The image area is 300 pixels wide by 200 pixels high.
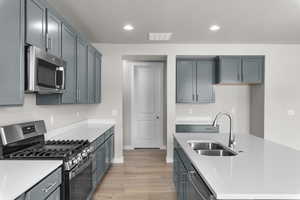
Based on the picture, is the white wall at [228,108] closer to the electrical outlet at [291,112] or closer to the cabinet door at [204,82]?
the cabinet door at [204,82]

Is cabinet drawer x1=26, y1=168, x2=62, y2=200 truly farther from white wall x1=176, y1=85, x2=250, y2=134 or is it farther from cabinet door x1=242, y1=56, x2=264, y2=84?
cabinet door x1=242, y1=56, x2=264, y2=84

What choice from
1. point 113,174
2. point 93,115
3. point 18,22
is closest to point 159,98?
point 93,115

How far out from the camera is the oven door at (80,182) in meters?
1.88

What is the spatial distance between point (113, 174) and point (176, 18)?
2.95 meters

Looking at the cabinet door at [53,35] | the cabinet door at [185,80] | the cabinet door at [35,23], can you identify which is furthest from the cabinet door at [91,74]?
the cabinet door at [185,80]

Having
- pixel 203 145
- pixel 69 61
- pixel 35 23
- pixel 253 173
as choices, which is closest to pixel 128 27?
pixel 69 61

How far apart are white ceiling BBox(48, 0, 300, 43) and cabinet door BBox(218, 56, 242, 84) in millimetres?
427

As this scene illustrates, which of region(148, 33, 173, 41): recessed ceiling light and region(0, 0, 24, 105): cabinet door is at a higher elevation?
region(148, 33, 173, 41): recessed ceiling light

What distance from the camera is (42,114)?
2764 millimetres

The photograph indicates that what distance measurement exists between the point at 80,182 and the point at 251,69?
4128 millimetres

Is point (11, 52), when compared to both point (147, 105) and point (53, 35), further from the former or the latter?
point (147, 105)

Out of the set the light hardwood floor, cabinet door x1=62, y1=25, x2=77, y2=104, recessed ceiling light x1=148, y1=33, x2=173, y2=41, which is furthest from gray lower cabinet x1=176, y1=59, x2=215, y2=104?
cabinet door x1=62, y1=25, x2=77, y2=104

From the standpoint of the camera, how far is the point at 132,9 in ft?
9.53

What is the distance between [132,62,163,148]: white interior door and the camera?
5934 millimetres
